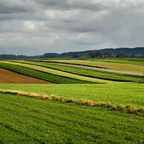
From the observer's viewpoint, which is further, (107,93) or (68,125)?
(107,93)

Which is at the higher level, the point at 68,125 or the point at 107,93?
the point at 68,125

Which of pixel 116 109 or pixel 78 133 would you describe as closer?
pixel 78 133

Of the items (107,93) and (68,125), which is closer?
(68,125)

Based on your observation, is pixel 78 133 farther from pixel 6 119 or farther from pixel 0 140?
pixel 6 119

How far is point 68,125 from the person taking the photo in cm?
919

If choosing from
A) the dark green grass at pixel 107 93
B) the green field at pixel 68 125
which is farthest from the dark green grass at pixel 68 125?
the dark green grass at pixel 107 93

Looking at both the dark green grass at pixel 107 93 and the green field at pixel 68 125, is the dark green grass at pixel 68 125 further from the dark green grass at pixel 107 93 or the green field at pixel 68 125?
the dark green grass at pixel 107 93

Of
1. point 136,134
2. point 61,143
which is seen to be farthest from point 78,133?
point 136,134

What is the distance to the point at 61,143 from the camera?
738 centimetres

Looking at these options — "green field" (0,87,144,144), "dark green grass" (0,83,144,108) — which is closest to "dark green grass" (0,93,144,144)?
"green field" (0,87,144,144)

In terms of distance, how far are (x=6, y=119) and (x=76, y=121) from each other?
15.1 ft

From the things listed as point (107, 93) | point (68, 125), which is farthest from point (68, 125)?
point (107, 93)

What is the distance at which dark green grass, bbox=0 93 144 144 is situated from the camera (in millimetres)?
7711

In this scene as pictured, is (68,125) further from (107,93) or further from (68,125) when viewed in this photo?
(107,93)
